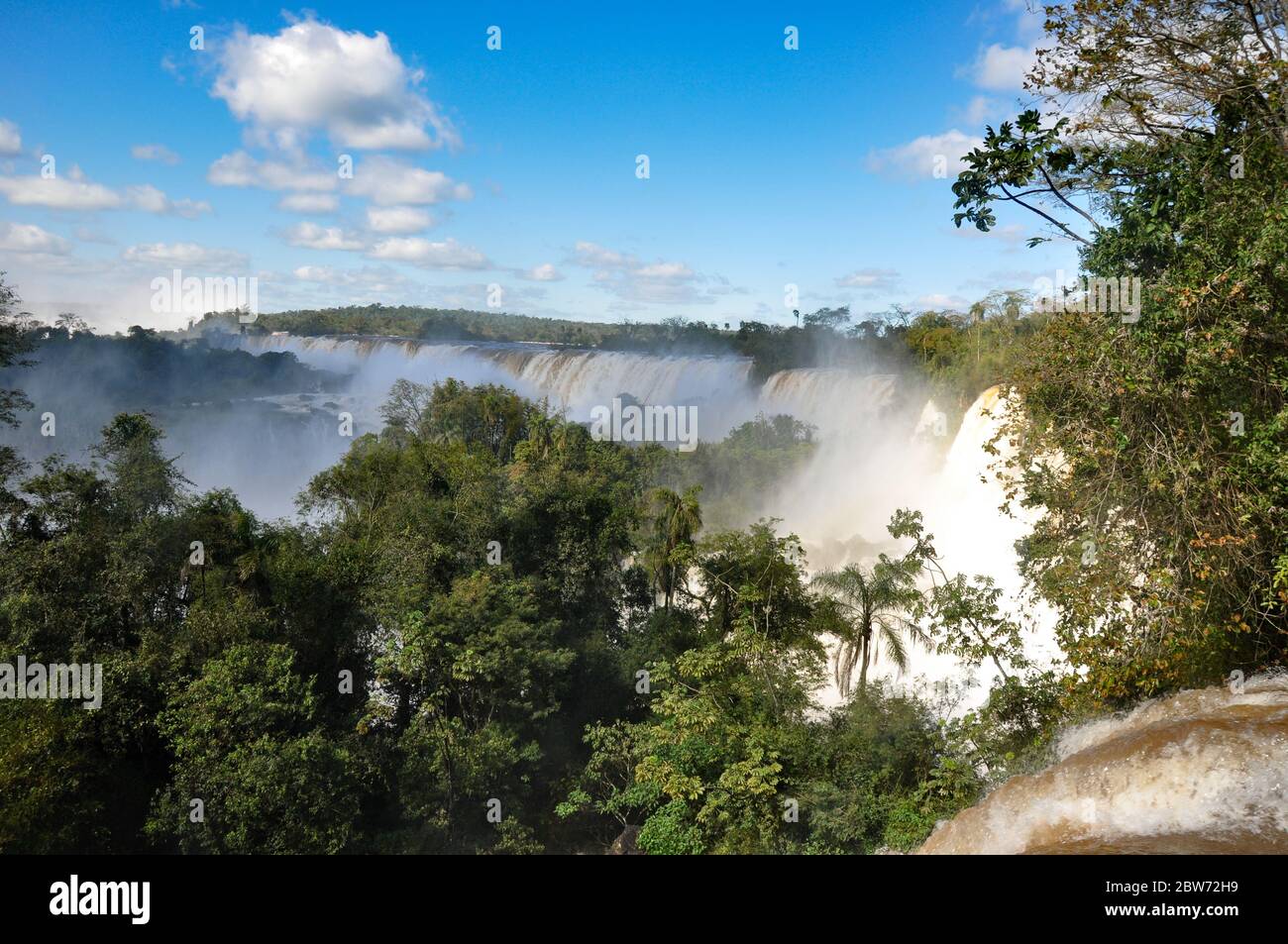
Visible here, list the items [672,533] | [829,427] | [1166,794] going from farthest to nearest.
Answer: [829,427]
[672,533]
[1166,794]

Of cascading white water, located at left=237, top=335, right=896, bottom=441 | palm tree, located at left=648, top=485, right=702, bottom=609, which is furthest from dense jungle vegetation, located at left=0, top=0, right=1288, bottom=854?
cascading white water, located at left=237, top=335, right=896, bottom=441

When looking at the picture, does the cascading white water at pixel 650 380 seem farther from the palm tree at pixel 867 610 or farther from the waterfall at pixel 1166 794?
the waterfall at pixel 1166 794

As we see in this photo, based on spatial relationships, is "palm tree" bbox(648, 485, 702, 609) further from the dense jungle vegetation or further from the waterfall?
the waterfall

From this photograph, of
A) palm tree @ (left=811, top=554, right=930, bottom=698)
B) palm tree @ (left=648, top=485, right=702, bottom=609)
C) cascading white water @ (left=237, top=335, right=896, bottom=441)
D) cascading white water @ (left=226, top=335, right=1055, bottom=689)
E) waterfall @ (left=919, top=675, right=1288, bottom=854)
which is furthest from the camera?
cascading white water @ (left=237, top=335, right=896, bottom=441)

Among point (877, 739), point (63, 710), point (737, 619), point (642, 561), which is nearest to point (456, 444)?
point (642, 561)

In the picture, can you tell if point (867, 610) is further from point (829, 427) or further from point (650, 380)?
point (650, 380)

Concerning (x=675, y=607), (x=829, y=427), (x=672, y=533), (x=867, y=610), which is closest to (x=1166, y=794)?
(x=867, y=610)
